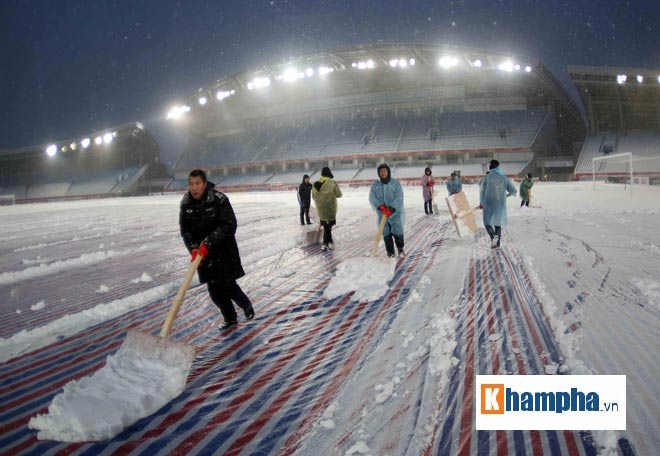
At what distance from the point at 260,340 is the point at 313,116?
52.2 metres

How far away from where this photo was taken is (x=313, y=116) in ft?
173

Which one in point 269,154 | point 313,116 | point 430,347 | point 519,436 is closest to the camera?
point 519,436

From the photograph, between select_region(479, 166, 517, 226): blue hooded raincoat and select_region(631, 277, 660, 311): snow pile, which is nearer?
select_region(631, 277, 660, 311): snow pile

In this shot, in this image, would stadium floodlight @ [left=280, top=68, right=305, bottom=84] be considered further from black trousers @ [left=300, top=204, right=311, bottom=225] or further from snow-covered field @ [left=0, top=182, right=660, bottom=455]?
snow-covered field @ [left=0, top=182, right=660, bottom=455]

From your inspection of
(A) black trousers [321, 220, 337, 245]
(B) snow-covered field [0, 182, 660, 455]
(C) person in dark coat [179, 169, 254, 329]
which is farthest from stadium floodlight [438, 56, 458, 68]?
(C) person in dark coat [179, 169, 254, 329]

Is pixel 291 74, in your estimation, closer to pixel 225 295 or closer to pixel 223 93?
pixel 223 93

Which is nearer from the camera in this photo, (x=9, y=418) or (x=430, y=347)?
(x=9, y=418)

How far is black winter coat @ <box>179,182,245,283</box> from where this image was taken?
11.5 feet

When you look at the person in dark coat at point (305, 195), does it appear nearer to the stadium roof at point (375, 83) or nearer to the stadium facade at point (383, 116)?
the stadium facade at point (383, 116)

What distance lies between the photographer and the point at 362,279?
192 inches

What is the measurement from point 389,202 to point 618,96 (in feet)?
143

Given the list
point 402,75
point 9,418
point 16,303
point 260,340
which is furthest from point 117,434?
point 402,75

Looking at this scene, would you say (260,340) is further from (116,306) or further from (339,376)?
(116,306)

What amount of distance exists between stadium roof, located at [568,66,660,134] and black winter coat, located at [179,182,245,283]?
134 ft
